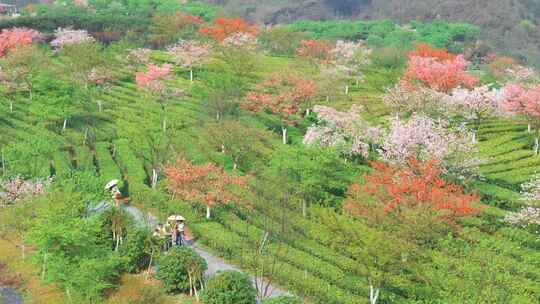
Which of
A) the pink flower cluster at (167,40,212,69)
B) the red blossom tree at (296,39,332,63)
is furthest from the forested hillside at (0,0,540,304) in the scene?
the red blossom tree at (296,39,332,63)

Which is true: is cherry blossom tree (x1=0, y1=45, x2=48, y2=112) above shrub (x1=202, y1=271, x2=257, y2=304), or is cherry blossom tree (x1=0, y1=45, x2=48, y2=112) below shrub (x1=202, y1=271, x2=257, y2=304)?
above

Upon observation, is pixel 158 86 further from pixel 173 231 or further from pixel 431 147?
pixel 431 147

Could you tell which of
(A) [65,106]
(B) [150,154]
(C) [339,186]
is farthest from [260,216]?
(A) [65,106]

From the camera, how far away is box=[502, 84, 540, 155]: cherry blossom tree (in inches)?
2087

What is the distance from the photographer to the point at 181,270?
33.9 m

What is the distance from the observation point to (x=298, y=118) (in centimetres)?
6178

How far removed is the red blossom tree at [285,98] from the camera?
59.1 metres

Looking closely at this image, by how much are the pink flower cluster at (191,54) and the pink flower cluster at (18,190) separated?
41101 millimetres

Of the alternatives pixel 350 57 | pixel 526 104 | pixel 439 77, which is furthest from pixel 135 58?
pixel 526 104

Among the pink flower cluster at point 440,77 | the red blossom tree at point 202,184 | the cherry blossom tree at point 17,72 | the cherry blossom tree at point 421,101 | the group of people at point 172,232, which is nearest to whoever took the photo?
the group of people at point 172,232

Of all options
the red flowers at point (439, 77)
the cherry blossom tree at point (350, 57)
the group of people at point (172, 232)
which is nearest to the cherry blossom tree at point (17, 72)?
the group of people at point (172, 232)

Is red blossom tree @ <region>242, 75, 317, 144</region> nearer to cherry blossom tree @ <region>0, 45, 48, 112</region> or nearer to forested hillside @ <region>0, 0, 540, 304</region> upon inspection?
forested hillside @ <region>0, 0, 540, 304</region>

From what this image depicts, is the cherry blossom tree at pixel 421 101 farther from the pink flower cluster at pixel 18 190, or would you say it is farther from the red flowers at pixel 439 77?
the pink flower cluster at pixel 18 190

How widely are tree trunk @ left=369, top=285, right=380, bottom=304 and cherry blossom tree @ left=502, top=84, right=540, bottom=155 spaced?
28.3 meters
